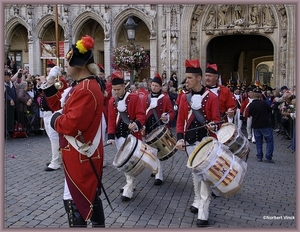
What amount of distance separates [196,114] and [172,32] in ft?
51.2

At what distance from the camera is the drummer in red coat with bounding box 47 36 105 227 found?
3.66 m

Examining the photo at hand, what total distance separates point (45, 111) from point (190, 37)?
14.2 metres

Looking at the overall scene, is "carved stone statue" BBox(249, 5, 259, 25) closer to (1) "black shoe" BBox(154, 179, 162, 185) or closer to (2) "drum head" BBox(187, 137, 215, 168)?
(1) "black shoe" BBox(154, 179, 162, 185)

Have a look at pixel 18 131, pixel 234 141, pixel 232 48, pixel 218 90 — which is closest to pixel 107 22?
pixel 232 48

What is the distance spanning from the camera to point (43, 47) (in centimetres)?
2486

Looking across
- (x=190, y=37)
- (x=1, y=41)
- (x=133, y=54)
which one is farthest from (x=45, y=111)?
(x=190, y=37)

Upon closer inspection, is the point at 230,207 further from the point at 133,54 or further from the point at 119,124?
the point at 133,54

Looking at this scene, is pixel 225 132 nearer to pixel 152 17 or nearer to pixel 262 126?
pixel 262 126

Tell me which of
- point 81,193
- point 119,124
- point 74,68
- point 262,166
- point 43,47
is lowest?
point 262,166

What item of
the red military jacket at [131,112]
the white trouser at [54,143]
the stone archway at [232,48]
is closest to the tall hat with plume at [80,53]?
the red military jacket at [131,112]

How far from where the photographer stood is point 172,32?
20594mm

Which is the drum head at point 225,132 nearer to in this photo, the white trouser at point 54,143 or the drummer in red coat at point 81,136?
the drummer in red coat at point 81,136

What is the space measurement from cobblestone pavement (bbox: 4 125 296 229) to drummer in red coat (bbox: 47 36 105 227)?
1.23 m

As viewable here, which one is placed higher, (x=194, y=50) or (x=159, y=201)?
(x=194, y=50)
